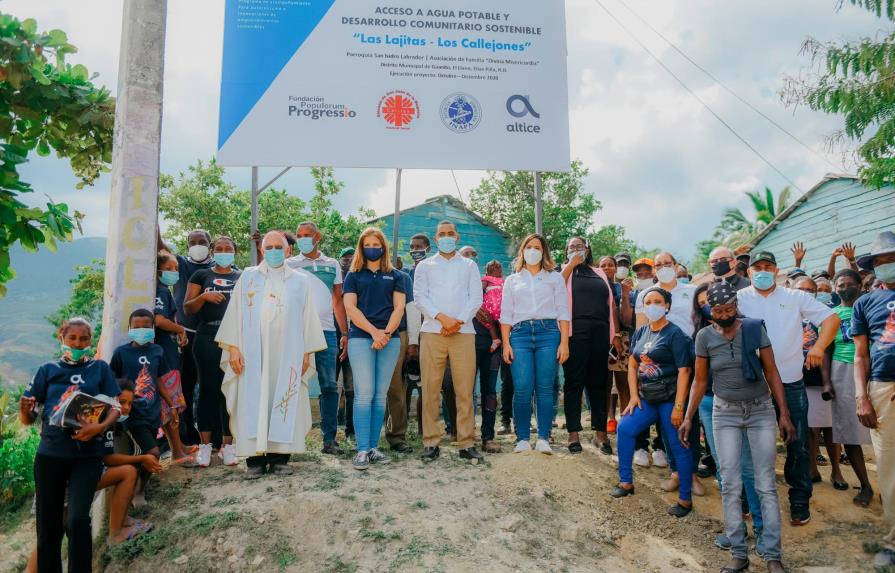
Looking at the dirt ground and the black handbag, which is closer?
the dirt ground

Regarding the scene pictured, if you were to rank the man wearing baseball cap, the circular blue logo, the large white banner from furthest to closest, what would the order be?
the circular blue logo → the large white banner → the man wearing baseball cap

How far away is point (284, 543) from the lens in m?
4.01

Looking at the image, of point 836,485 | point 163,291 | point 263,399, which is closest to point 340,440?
point 263,399

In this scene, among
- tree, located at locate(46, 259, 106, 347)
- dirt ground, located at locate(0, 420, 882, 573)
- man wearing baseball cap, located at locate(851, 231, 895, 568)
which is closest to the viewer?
dirt ground, located at locate(0, 420, 882, 573)

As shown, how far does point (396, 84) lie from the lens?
27.2 feet

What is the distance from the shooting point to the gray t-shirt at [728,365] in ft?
13.3

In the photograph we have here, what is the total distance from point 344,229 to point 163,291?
326 inches

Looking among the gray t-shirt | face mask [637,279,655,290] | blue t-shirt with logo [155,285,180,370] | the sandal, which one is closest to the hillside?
blue t-shirt with logo [155,285,180,370]

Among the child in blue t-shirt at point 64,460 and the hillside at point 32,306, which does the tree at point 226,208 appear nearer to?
the hillside at point 32,306

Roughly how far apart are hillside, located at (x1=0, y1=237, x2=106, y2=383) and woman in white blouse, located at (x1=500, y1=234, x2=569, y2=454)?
12.2 ft

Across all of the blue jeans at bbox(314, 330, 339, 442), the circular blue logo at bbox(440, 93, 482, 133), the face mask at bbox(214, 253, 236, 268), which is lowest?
the blue jeans at bbox(314, 330, 339, 442)

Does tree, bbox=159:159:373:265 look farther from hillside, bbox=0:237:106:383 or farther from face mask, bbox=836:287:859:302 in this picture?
face mask, bbox=836:287:859:302

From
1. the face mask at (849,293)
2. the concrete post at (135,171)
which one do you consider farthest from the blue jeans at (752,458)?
the concrete post at (135,171)

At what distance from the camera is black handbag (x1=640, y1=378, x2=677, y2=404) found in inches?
193
